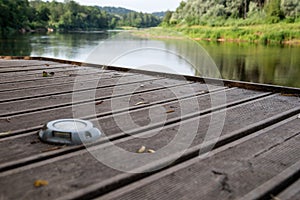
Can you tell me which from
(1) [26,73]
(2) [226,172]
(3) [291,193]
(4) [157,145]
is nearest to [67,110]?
(4) [157,145]

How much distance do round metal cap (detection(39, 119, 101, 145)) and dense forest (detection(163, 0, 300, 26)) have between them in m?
24.2

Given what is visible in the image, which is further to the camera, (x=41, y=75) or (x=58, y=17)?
(x=58, y=17)

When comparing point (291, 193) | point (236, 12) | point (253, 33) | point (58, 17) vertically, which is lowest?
point (291, 193)

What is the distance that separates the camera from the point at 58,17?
54.1 metres

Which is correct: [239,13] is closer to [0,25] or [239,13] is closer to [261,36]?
[261,36]

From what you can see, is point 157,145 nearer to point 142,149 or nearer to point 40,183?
point 142,149

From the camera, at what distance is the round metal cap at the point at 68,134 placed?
3.00ft

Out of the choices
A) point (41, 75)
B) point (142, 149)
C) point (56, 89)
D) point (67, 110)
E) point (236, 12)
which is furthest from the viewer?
point (236, 12)

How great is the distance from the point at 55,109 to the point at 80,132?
0.45m

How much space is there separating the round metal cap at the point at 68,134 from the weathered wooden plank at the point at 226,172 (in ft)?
0.91

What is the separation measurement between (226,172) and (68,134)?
1.48 ft

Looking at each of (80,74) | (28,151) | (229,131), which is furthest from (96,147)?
(80,74)

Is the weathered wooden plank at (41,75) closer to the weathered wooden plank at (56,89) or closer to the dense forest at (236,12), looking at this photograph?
the weathered wooden plank at (56,89)

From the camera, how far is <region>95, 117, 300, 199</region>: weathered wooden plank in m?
0.67
